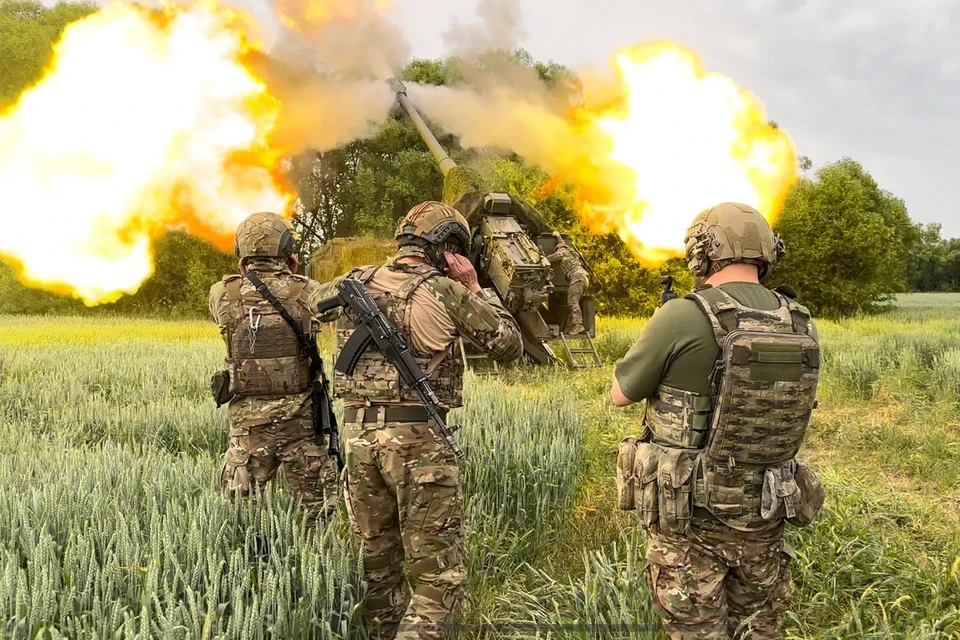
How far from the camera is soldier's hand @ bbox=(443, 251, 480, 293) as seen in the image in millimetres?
3443

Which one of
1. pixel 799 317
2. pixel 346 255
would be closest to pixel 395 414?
pixel 799 317

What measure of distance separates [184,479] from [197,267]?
22200 millimetres

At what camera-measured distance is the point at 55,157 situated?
7.10 metres

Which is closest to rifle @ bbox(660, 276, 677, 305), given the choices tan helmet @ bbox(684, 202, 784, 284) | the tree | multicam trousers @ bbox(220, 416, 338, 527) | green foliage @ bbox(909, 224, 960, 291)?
tan helmet @ bbox(684, 202, 784, 284)

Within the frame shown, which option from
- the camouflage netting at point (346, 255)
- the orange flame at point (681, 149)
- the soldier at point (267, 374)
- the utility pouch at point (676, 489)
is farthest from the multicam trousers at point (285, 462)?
the camouflage netting at point (346, 255)

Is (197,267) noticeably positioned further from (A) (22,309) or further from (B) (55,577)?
(B) (55,577)

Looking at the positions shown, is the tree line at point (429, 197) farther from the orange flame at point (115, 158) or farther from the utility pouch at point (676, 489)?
the utility pouch at point (676, 489)

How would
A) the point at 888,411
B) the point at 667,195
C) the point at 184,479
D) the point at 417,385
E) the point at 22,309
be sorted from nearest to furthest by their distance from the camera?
1. the point at 417,385
2. the point at 184,479
3. the point at 667,195
4. the point at 888,411
5. the point at 22,309

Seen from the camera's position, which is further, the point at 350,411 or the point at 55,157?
the point at 55,157

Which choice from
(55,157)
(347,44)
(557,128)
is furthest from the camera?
(347,44)

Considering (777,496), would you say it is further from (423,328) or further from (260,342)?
(260,342)

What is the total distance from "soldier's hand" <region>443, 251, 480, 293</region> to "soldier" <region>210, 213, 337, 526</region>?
3.50ft

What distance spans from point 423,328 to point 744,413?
1.47 meters

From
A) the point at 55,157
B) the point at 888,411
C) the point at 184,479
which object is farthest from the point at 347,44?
the point at 888,411
